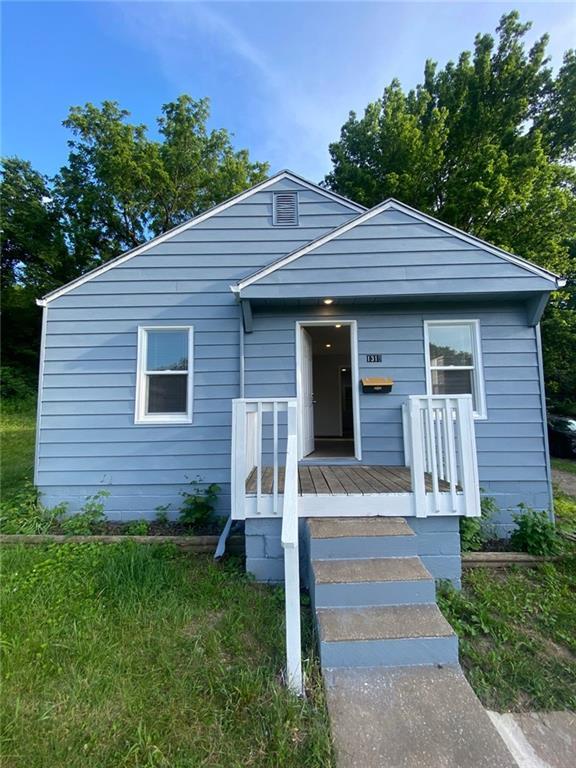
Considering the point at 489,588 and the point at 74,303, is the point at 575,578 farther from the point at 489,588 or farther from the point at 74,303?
the point at 74,303

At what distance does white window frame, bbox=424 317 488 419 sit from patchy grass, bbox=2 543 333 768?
3.30 metres

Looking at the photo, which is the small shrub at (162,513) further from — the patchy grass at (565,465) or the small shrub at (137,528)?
the patchy grass at (565,465)

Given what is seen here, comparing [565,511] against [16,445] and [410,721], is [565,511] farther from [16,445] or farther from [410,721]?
[16,445]

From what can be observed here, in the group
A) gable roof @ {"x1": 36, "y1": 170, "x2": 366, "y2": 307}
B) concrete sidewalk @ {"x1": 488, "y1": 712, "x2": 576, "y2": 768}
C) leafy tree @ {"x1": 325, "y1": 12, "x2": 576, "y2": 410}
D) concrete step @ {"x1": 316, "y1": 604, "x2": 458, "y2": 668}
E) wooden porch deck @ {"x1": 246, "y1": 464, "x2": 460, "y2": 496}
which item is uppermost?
leafy tree @ {"x1": 325, "y1": 12, "x2": 576, "y2": 410}

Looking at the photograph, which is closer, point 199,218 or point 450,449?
point 450,449

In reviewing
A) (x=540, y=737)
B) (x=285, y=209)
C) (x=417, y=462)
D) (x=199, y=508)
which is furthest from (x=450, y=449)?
(x=285, y=209)

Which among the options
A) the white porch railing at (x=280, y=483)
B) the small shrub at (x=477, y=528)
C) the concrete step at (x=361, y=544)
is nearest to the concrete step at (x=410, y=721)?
the white porch railing at (x=280, y=483)

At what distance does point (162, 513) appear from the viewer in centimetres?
431

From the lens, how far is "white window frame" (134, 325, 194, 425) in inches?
176

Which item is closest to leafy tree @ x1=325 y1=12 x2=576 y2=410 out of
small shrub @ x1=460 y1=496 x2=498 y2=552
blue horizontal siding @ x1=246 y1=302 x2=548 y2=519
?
blue horizontal siding @ x1=246 y1=302 x2=548 y2=519

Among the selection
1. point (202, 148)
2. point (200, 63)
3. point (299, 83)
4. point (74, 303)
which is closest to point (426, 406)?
point (74, 303)

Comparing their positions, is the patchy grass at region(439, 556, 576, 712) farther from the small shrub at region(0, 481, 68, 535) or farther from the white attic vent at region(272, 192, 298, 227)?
the white attic vent at region(272, 192, 298, 227)

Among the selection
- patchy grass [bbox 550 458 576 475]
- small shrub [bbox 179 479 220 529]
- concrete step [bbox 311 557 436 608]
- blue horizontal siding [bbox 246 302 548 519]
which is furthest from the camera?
patchy grass [bbox 550 458 576 475]

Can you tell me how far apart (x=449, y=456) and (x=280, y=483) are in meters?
1.60
